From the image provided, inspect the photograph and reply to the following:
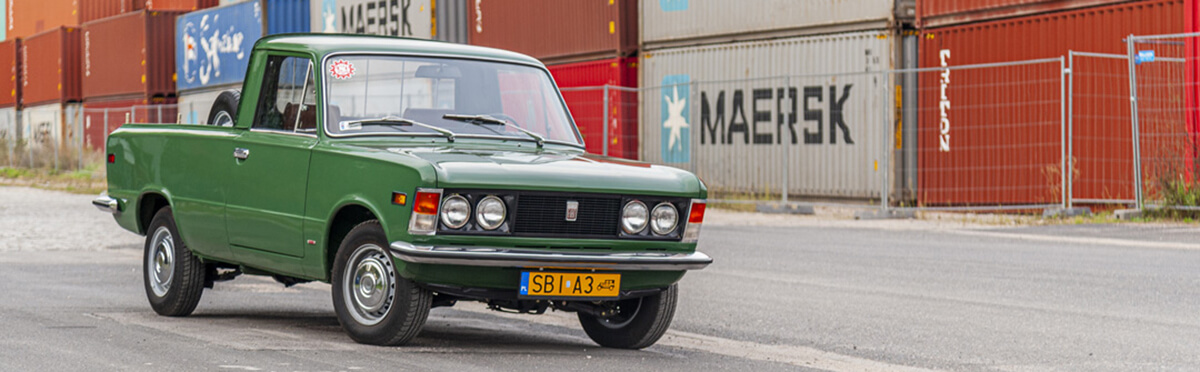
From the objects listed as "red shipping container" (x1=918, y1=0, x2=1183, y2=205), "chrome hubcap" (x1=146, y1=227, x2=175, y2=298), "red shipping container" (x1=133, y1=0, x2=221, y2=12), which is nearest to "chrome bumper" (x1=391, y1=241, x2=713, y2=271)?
"chrome hubcap" (x1=146, y1=227, x2=175, y2=298)

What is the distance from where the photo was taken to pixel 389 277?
6828 millimetres

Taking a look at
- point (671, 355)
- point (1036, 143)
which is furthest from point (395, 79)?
point (1036, 143)

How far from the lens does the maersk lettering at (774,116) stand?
70.5ft

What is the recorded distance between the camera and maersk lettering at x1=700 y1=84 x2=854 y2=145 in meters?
21.5

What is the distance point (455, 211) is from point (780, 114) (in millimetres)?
16171

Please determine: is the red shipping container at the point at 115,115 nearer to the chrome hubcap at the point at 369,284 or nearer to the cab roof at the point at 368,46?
the cab roof at the point at 368,46

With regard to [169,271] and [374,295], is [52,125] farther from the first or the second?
[374,295]

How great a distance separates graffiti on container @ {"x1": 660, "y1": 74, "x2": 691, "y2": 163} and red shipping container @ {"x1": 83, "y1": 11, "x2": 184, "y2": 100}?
21.5m

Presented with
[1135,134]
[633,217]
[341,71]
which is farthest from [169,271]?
[1135,134]

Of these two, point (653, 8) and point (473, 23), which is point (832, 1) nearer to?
point (653, 8)

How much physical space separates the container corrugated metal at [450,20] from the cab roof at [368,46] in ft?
74.3

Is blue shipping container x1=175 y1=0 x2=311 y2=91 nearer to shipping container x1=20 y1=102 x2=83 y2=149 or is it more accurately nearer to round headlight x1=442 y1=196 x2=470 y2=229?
shipping container x1=20 y1=102 x2=83 y2=149

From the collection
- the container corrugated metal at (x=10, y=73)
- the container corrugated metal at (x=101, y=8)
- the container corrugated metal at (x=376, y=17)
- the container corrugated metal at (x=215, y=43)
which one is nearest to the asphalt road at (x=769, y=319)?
the container corrugated metal at (x=376, y=17)

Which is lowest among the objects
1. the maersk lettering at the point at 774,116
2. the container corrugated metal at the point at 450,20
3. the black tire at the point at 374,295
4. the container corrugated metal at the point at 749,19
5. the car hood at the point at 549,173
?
the black tire at the point at 374,295
